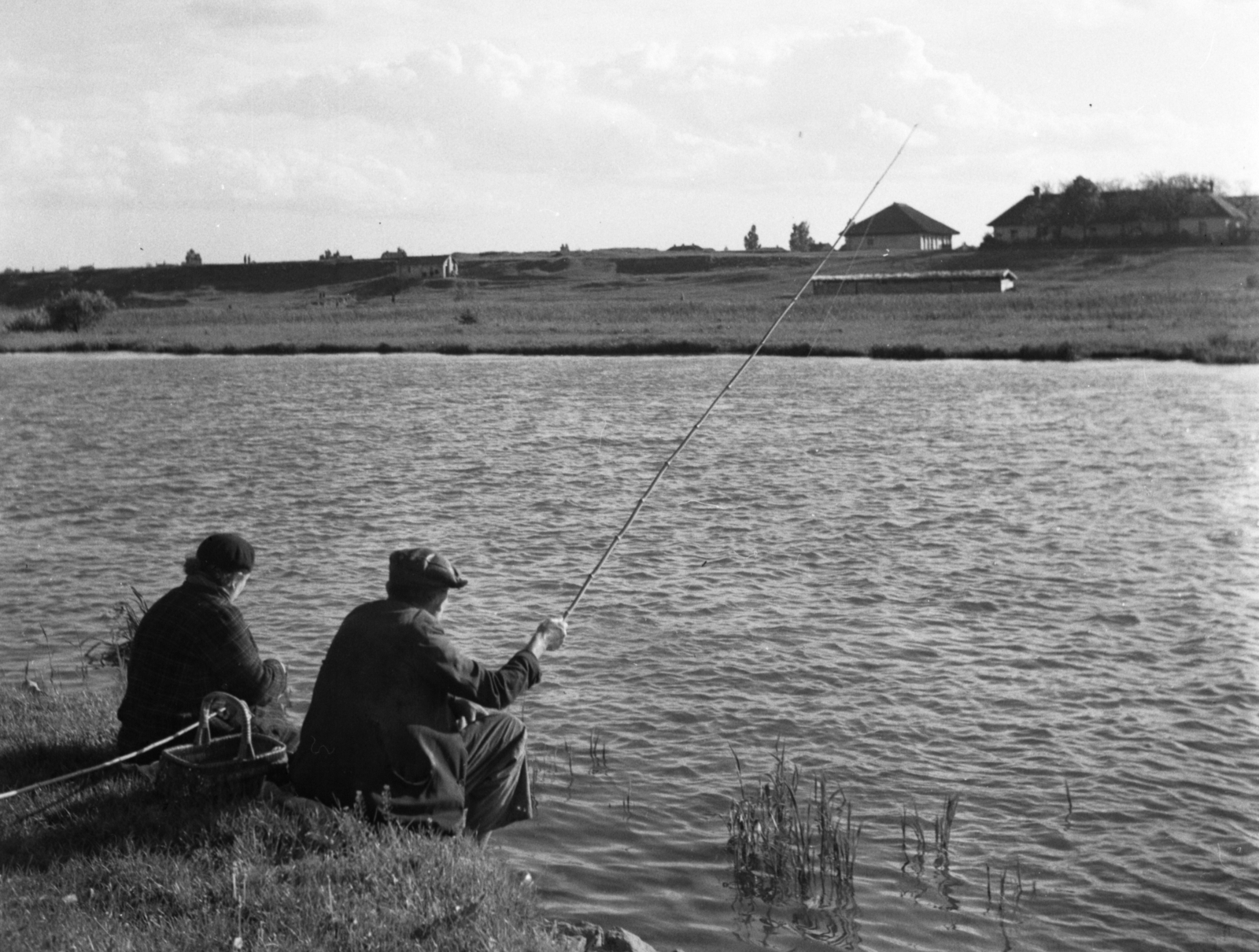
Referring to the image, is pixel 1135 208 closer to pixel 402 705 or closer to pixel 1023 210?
pixel 1023 210

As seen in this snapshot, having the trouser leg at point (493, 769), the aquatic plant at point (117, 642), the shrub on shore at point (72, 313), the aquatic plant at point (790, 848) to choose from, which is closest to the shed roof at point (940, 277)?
the shrub on shore at point (72, 313)

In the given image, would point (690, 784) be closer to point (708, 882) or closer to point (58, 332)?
point (708, 882)

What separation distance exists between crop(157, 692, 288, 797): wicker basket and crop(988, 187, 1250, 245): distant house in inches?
3454

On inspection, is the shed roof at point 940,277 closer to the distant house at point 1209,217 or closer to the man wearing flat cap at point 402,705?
the distant house at point 1209,217

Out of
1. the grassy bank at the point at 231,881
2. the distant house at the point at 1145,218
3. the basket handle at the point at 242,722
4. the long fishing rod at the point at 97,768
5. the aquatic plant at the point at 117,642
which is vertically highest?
the distant house at the point at 1145,218

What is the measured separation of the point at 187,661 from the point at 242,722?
461 mm

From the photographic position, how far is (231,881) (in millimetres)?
5621

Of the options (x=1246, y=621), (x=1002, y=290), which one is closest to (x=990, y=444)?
(x=1246, y=621)

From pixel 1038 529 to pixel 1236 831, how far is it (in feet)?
31.9

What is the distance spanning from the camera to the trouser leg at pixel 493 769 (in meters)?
6.49

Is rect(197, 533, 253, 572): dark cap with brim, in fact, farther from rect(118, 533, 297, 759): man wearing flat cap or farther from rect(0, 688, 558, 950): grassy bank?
rect(0, 688, 558, 950): grassy bank

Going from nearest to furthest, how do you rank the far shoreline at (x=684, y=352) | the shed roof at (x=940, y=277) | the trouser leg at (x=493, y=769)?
1. the trouser leg at (x=493, y=769)
2. the far shoreline at (x=684, y=352)
3. the shed roof at (x=940, y=277)

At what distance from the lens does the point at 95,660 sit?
1164 centimetres

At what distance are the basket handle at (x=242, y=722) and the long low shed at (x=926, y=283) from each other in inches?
2559
